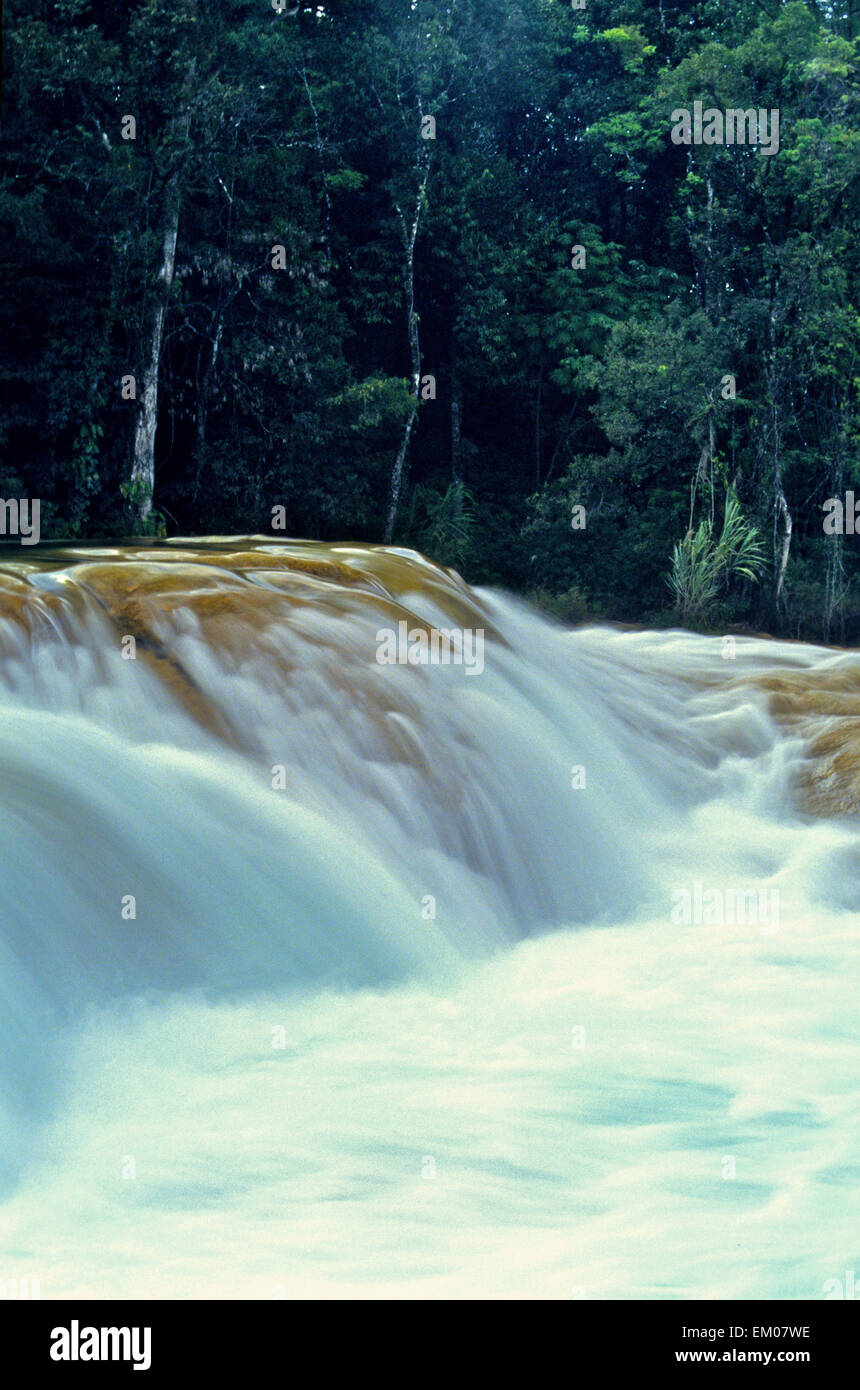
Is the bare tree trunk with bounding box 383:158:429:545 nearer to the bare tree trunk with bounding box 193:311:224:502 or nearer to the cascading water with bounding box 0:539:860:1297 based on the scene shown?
the bare tree trunk with bounding box 193:311:224:502

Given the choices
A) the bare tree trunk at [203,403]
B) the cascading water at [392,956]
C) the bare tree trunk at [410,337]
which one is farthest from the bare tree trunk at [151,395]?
the cascading water at [392,956]

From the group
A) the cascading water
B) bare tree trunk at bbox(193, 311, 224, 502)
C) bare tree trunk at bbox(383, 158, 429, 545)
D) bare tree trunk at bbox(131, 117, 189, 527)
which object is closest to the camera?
the cascading water

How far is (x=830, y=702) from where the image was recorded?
934cm

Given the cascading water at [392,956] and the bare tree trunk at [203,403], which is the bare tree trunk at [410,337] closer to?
the bare tree trunk at [203,403]

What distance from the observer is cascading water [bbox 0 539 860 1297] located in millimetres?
3805

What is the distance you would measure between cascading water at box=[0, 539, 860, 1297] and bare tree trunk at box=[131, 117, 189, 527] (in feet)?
23.9

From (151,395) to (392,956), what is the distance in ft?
39.8

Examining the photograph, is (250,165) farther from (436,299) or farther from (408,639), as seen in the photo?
(408,639)

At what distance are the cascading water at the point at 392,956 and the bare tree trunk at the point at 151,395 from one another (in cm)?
728

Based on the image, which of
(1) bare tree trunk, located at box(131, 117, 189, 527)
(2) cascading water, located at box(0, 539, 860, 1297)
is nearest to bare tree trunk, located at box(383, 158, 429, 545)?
(1) bare tree trunk, located at box(131, 117, 189, 527)

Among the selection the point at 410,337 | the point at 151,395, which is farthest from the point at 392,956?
the point at 410,337

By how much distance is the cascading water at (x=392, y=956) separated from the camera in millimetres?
3805

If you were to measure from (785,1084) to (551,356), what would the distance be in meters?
19.5

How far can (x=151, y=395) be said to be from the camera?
16594 mm
